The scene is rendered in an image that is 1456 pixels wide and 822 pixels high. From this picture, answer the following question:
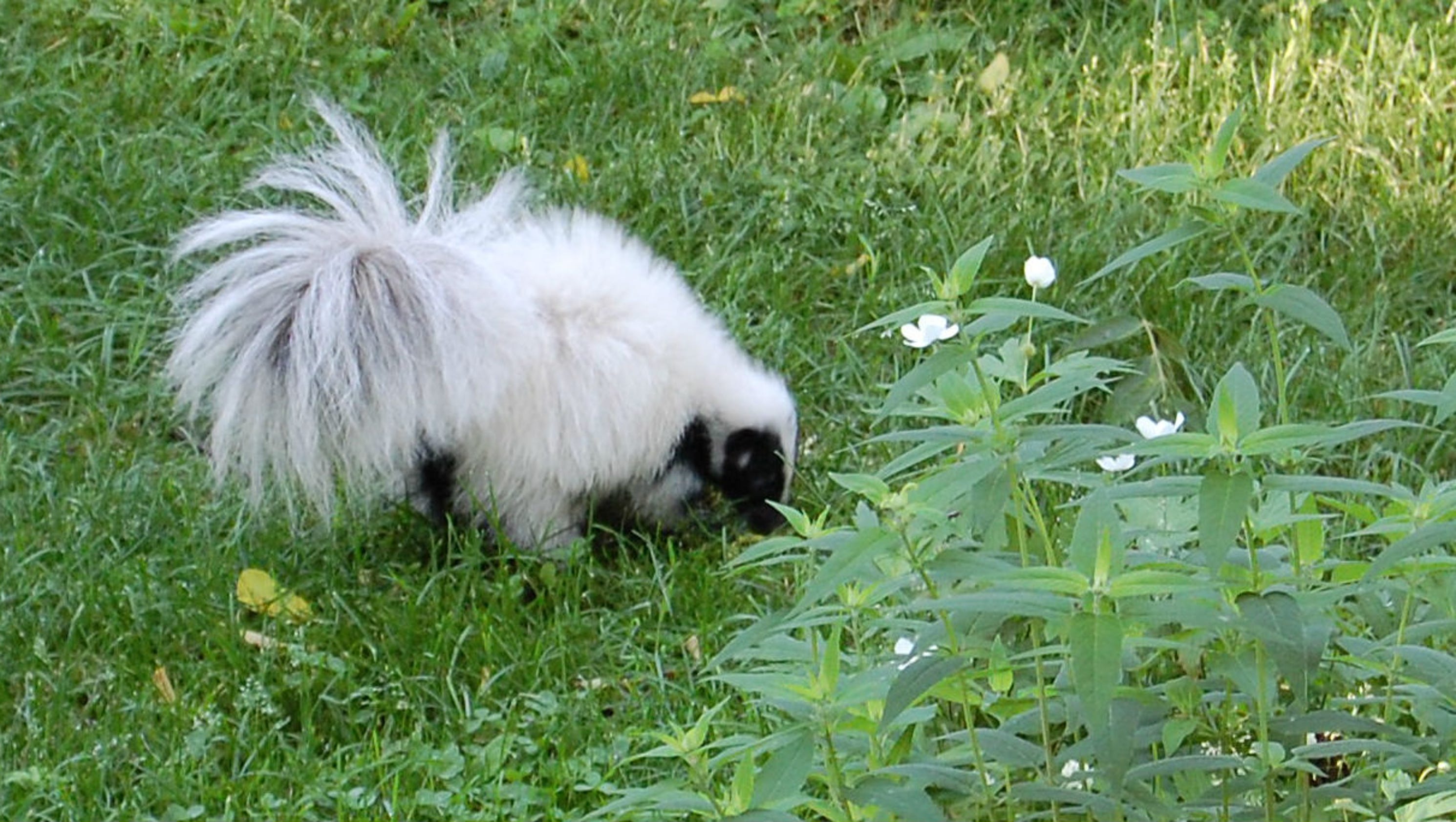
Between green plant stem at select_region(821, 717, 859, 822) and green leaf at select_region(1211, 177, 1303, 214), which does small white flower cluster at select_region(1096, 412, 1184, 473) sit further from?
green plant stem at select_region(821, 717, 859, 822)

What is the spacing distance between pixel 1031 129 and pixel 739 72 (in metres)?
0.85

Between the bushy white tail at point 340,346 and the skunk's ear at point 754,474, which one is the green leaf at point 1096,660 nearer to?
the bushy white tail at point 340,346

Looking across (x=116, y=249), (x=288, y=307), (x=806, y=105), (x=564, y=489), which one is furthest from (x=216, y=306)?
(x=806, y=105)

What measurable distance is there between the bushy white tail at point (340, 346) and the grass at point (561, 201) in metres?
0.34

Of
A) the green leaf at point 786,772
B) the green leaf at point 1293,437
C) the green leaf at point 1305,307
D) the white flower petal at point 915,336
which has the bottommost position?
the green leaf at point 786,772

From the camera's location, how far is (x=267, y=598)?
4.09 meters

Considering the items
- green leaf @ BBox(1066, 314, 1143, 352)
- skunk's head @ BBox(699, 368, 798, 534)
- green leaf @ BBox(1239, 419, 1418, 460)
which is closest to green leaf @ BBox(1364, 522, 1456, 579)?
green leaf @ BBox(1239, 419, 1418, 460)

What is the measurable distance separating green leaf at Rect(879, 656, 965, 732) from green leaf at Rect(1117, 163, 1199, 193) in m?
0.56

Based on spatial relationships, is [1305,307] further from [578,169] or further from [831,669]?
[578,169]

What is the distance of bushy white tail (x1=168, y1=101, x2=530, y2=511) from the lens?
3.81m

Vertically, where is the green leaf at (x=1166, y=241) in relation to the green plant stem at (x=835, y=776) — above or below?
above

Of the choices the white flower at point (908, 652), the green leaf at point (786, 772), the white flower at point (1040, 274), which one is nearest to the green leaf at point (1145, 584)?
the white flower at point (908, 652)


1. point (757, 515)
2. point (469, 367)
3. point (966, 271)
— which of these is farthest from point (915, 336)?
point (757, 515)

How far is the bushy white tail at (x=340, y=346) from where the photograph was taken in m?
3.81
